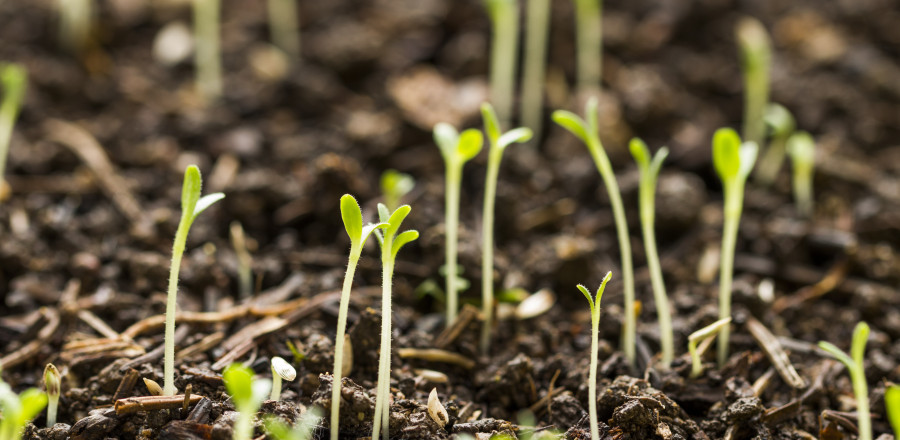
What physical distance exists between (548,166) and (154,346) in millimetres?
1177

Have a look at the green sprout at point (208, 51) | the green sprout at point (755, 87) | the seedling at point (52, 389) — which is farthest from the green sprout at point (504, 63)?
the seedling at point (52, 389)

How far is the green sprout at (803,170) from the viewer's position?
6.42 feet

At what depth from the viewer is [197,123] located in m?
2.19

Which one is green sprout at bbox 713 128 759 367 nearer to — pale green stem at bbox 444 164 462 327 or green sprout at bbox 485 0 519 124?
pale green stem at bbox 444 164 462 327

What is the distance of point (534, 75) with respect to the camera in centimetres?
226

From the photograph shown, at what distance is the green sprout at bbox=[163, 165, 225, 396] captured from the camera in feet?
3.93

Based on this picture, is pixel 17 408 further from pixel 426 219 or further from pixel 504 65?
pixel 504 65

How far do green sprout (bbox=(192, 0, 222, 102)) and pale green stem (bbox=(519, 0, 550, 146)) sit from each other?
965 mm

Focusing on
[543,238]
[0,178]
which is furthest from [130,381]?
[543,238]

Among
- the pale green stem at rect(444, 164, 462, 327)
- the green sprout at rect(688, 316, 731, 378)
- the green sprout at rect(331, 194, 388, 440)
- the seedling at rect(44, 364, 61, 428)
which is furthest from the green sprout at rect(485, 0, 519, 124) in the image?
the seedling at rect(44, 364, 61, 428)

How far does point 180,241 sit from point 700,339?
3.18ft

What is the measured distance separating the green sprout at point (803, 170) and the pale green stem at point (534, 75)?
2.31 ft

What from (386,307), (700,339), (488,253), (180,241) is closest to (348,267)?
(386,307)

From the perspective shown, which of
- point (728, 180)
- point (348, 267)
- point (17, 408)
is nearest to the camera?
point (17, 408)
